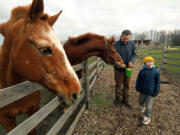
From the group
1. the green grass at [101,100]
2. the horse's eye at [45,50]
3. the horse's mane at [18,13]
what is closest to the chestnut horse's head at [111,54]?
the green grass at [101,100]

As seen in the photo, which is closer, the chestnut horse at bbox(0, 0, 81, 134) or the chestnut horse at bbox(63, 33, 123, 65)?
the chestnut horse at bbox(0, 0, 81, 134)

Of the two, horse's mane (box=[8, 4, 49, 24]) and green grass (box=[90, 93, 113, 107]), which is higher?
horse's mane (box=[8, 4, 49, 24])

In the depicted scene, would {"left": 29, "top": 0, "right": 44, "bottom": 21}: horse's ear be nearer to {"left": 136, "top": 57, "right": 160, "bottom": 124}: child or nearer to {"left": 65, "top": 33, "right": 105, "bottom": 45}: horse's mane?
{"left": 65, "top": 33, "right": 105, "bottom": 45}: horse's mane

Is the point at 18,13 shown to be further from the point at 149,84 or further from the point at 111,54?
the point at 149,84

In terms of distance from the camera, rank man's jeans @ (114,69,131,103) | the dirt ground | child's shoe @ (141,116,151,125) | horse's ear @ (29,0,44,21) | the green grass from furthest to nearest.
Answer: the green grass → man's jeans @ (114,69,131,103) → child's shoe @ (141,116,151,125) → the dirt ground → horse's ear @ (29,0,44,21)

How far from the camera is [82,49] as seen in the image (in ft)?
11.9

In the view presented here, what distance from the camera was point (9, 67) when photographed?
4.49 feet

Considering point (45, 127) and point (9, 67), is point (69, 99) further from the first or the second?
point (45, 127)

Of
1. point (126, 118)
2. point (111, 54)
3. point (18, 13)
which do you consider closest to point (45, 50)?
point (18, 13)

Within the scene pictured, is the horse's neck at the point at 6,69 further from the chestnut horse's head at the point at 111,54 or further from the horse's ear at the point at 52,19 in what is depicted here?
the chestnut horse's head at the point at 111,54

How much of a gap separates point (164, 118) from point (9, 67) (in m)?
4.41

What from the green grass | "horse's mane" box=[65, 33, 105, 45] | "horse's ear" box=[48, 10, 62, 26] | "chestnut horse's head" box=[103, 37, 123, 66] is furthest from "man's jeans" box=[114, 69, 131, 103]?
"horse's ear" box=[48, 10, 62, 26]

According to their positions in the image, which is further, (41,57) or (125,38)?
(125,38)

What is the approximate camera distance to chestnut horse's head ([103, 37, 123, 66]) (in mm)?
3730
